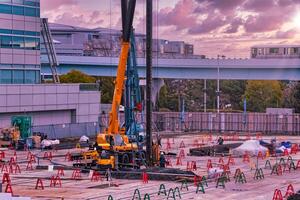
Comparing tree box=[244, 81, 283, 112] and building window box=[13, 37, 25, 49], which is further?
tree box=[244, 81, 283, 112]

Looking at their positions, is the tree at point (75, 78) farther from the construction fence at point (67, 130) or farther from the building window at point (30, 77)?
the building window at point (30, 77)

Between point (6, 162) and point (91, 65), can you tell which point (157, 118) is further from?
point (6, 162)

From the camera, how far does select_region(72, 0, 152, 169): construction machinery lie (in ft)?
164

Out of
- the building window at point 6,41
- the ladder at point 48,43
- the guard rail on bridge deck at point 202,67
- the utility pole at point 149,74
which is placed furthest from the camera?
the guard rail on bridge deck at point 202,67

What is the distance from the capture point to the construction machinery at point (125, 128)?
50000 mm

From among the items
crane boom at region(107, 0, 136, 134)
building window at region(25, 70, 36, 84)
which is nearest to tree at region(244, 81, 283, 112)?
building window at region(25, 70, 36, 84)

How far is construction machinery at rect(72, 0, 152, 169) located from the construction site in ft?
0.22

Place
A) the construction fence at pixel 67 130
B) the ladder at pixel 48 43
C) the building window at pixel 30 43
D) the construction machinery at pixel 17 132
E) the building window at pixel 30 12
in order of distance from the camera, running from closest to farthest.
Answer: the construction machinery at pixel 17 132 < the construction fence at pixel 67 130 < the building window at pixel 30 12 < the building window at pixel 30 43 < the ladder at pixel 48 43

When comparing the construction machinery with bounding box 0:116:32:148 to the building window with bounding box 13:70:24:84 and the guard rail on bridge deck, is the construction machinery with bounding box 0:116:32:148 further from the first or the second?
the guard rail on bridge deck

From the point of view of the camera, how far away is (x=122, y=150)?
50.8m

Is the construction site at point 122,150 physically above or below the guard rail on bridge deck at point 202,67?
below

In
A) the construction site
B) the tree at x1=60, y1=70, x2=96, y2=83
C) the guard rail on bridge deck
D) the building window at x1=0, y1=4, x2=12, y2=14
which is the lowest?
the construction site

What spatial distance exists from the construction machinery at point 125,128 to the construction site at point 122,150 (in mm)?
68

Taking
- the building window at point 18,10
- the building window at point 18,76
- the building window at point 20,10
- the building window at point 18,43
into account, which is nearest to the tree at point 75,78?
the building window at point 20,10
